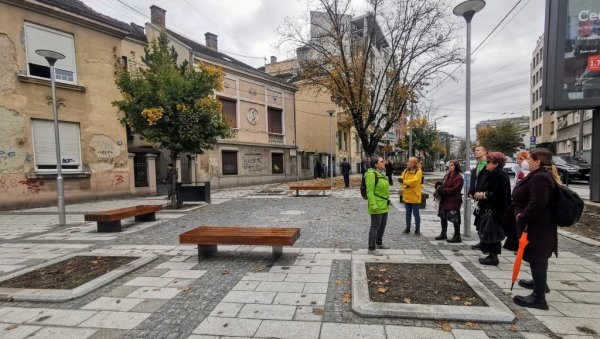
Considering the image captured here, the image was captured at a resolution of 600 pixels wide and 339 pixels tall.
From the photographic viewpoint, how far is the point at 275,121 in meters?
26.3

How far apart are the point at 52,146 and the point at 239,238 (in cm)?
1245

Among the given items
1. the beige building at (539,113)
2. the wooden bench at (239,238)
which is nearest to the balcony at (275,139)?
the wooden bench at (239,238)

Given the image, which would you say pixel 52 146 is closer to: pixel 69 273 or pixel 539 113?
pixel 69 273

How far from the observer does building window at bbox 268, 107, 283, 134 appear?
84.8ft

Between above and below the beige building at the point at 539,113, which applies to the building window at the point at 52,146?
below

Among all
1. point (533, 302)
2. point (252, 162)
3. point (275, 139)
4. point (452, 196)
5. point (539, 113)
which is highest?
point (539, 113)

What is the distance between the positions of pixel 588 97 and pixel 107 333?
13400 mm

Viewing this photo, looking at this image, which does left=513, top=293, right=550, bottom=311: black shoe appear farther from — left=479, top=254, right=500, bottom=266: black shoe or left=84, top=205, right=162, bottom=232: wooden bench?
left=84, top=205, right=162, bottom=232: wooden bench

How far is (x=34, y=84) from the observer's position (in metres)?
12.4

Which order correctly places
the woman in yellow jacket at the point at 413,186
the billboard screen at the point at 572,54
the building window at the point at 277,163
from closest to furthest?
1. the woman in yellow jacket at the point at 413,186
2. the billboard screen at the point at 572,54
3. the building window at the point at 277,163

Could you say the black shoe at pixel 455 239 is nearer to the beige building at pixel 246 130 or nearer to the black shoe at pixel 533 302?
the black shoe at pixel 533 302

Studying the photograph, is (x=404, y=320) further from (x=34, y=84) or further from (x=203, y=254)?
(x=34, y=84)

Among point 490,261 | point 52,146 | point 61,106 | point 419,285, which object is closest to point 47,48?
point 61,106

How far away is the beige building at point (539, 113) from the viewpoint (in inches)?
1754
